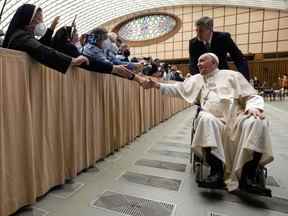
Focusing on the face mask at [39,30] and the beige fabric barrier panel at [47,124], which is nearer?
the beige fabric barrier panel at [47,124]

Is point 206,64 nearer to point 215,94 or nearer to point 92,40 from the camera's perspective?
point 215,94

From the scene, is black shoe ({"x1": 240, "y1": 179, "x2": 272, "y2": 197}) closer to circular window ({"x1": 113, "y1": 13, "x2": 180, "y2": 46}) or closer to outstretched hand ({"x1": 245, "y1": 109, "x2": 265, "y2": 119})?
outstretched hand ({"x1": 245, "y1": 109, "x2": 265, "y2": 119})

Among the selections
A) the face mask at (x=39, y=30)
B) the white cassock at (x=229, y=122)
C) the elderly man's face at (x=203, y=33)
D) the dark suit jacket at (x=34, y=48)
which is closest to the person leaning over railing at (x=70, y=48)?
the face mask at (x=39, y=30)

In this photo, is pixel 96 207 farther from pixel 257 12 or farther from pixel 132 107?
pixel 257 12

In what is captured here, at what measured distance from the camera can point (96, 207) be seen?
163 centimetres

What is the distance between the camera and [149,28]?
76.5 feet

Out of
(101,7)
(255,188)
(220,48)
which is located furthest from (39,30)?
(101,7)

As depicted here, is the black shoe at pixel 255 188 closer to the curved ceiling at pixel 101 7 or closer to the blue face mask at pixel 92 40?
the blue face mask at pixel 92 40

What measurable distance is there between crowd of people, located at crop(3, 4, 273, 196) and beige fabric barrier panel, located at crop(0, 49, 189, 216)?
0.16 metres

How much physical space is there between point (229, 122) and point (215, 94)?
28 cm

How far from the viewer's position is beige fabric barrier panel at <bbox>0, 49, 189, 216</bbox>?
142 centimetres

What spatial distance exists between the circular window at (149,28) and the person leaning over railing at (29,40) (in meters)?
21.5

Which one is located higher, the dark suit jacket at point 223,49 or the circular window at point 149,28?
the circular window at point 149,28

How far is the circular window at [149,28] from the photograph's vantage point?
22344 millimetres
